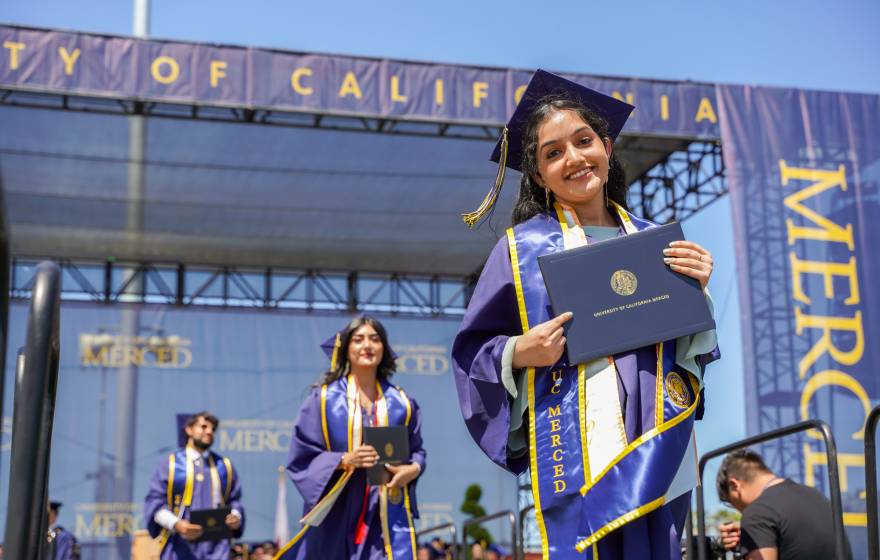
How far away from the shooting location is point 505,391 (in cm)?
262

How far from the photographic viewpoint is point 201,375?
547 inches

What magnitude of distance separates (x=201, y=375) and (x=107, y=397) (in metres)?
1.20

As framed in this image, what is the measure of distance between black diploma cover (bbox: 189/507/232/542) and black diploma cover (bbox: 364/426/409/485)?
9.59 ft

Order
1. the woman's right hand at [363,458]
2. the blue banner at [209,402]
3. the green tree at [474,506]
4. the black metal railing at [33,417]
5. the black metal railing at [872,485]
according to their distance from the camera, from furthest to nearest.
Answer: the green tree at [474,506] < the blue banner at [209,402] < the woman's right hand at [363,458] < the black metal railing at [872,485] < the black metal railing at [33,417]

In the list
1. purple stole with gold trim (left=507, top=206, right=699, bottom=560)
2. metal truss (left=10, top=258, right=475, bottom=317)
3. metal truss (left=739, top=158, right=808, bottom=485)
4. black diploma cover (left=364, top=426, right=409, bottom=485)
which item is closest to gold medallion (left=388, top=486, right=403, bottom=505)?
black diploma cover (left=364, top=426, right=409, bottom=485)

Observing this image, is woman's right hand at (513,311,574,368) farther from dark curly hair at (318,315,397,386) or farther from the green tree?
the green tree

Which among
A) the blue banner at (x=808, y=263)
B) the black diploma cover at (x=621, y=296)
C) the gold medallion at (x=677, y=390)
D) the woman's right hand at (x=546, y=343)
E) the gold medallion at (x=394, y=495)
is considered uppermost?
the blue banner at (x=808, y=263)

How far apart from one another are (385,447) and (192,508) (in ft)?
11.8

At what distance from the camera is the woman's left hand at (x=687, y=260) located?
2496 millimetres

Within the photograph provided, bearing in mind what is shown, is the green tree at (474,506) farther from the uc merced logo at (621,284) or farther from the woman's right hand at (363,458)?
the uc merced logo at (621,284)

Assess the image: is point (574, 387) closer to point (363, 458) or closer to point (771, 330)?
point (363, 458)

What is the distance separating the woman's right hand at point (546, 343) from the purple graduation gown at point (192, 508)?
241 inches

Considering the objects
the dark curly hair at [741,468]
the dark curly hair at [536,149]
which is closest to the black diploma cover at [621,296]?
the dark curly hair at [536,149]

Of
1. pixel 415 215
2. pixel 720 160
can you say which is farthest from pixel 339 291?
pixel 720 160
